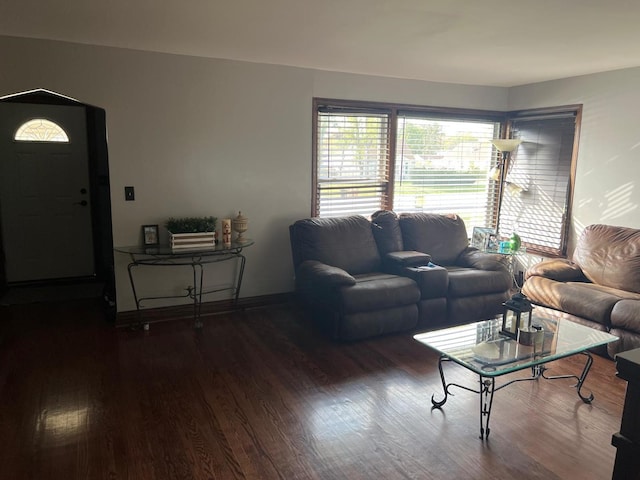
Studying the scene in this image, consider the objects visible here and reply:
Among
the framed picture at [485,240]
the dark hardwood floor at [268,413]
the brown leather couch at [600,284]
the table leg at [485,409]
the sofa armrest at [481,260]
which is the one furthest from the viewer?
the framed picture at [485,240]

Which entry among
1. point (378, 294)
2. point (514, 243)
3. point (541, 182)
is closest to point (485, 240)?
point (514, 243)

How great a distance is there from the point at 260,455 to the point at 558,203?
4.17 metres

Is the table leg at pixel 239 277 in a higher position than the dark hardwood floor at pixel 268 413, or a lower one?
higher

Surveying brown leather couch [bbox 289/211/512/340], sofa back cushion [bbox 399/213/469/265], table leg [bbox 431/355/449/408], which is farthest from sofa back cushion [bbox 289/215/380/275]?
table leg [bbox 431/355/449/408]

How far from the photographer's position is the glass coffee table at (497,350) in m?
2.51

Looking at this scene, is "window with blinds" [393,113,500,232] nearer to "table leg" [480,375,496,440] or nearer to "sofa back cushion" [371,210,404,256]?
"sofa back cushion" [371,210,404,256]

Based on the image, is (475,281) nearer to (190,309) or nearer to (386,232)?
(386,232)

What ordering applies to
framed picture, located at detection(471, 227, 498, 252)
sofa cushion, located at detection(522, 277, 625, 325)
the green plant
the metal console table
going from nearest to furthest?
sofa cushion, located at detection(522, 277, 625, 325) → the metal console table → the green plant → framed picture, located at detection(471, 227, 498, 252)

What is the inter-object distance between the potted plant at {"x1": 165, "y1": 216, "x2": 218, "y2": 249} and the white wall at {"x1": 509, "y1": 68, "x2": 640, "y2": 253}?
370cm

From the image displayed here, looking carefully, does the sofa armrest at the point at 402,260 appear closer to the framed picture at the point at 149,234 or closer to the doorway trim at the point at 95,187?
the framed picture at the point at 149,234

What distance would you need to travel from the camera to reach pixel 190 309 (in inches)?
171

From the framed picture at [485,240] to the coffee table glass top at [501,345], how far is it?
1.97 meters

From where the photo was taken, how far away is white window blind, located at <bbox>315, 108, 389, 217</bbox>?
476 centimetres

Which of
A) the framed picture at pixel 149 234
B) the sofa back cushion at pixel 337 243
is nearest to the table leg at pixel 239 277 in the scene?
the sofa back cushion at pixel 337 243
